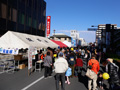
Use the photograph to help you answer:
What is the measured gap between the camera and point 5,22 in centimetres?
2008

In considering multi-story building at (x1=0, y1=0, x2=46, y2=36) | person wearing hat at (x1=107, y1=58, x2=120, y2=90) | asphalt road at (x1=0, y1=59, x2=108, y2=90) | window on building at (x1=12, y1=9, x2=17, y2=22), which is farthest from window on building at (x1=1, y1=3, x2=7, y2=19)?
person wearing hat at (x1=107, y1=58, x2=120, y2=90)

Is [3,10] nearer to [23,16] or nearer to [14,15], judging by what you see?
[14,15]

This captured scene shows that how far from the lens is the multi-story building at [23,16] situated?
20.1m

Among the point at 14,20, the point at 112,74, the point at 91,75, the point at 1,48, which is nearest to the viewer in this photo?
the point at 112,74

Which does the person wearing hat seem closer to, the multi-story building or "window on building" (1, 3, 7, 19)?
the multi-story building

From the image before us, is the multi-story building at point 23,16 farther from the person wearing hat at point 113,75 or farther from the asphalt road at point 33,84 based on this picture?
the person wearing hat at point 113,75

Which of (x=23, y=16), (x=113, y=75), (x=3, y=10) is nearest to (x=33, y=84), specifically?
(x=113, y=75)

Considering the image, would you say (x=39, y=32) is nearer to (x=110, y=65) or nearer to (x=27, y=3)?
(x=27, y=3)

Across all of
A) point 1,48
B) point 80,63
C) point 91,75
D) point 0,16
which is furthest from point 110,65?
point 0,16

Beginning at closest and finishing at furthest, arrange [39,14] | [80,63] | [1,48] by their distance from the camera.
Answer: [80,63] < [1,48] < [39,14]

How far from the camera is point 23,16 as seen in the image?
83.0ft

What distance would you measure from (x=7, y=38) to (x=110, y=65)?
32.3 feet

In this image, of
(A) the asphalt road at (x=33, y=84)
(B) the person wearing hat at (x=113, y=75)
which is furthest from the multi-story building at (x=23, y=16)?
(B) the person wearing hat at (x=113, y=75)

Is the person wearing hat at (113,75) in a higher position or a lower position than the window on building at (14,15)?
lower
